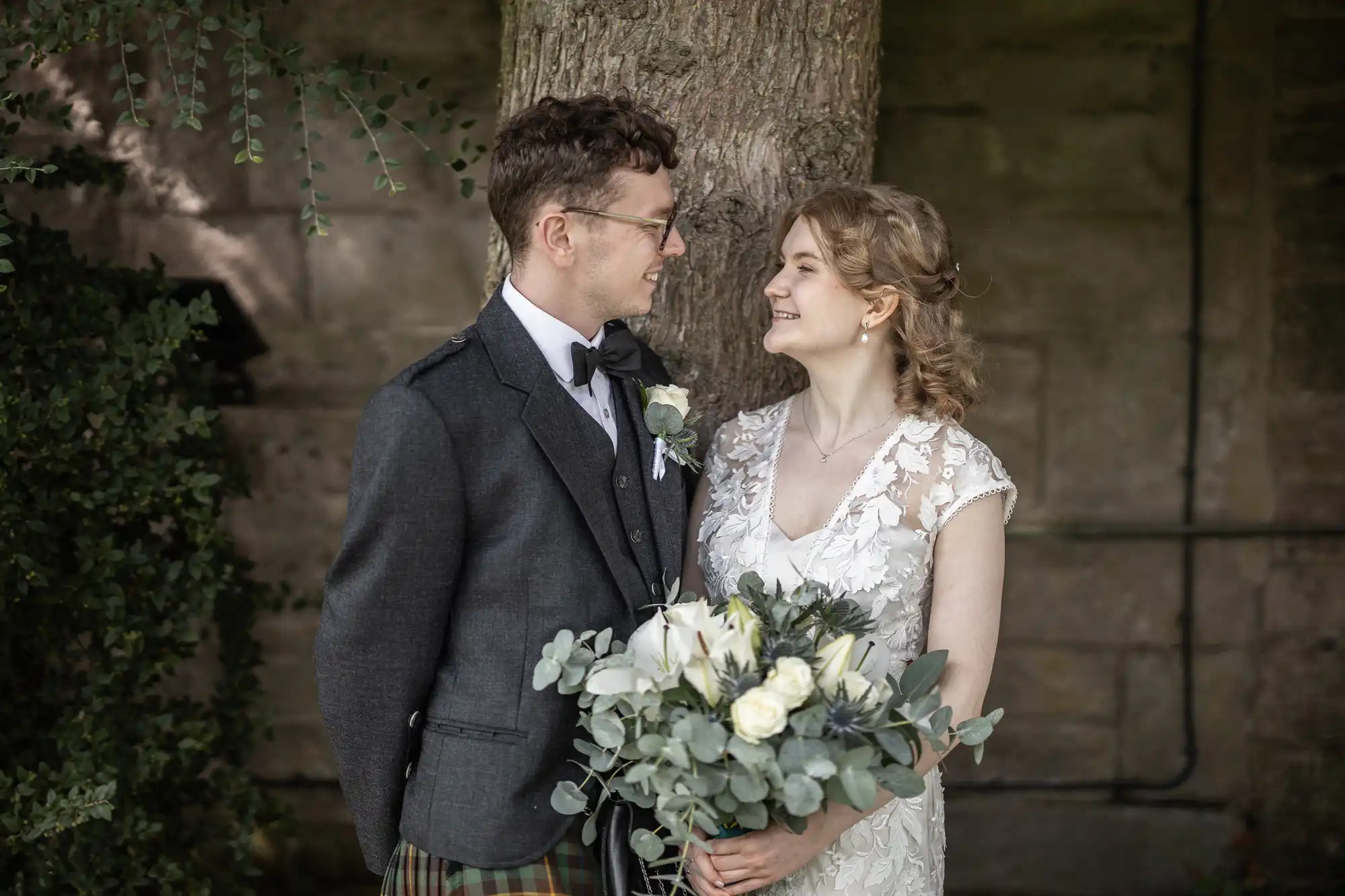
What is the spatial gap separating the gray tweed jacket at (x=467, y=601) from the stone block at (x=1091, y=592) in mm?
2220

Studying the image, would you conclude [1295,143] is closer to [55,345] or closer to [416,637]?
[416,637]

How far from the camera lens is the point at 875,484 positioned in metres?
2.31

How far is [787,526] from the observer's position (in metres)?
2.39

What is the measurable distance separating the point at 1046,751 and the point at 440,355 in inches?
111

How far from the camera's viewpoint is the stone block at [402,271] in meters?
3.85

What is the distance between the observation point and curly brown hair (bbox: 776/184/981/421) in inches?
93.3

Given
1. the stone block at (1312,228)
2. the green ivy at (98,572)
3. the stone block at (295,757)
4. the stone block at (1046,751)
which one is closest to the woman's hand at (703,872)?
the green ivy at (98,572)

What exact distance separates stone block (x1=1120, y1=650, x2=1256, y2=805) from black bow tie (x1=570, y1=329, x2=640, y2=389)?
2.51 meters

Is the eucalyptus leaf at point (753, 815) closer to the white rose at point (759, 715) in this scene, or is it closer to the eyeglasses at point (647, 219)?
the white rose at point (759, 715)

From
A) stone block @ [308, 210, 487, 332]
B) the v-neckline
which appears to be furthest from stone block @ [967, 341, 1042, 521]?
stone block @ [308, 210, 487, 332]

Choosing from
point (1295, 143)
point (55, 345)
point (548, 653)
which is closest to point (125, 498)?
point (55, 345)

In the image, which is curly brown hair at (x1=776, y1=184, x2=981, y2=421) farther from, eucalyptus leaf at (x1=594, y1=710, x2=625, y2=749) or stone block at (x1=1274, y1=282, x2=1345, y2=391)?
stone block at (x1=1274, y1=282, x2=1345, y2=391)

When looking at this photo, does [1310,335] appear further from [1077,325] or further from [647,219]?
[647,219]

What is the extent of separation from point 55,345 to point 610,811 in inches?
75.5
